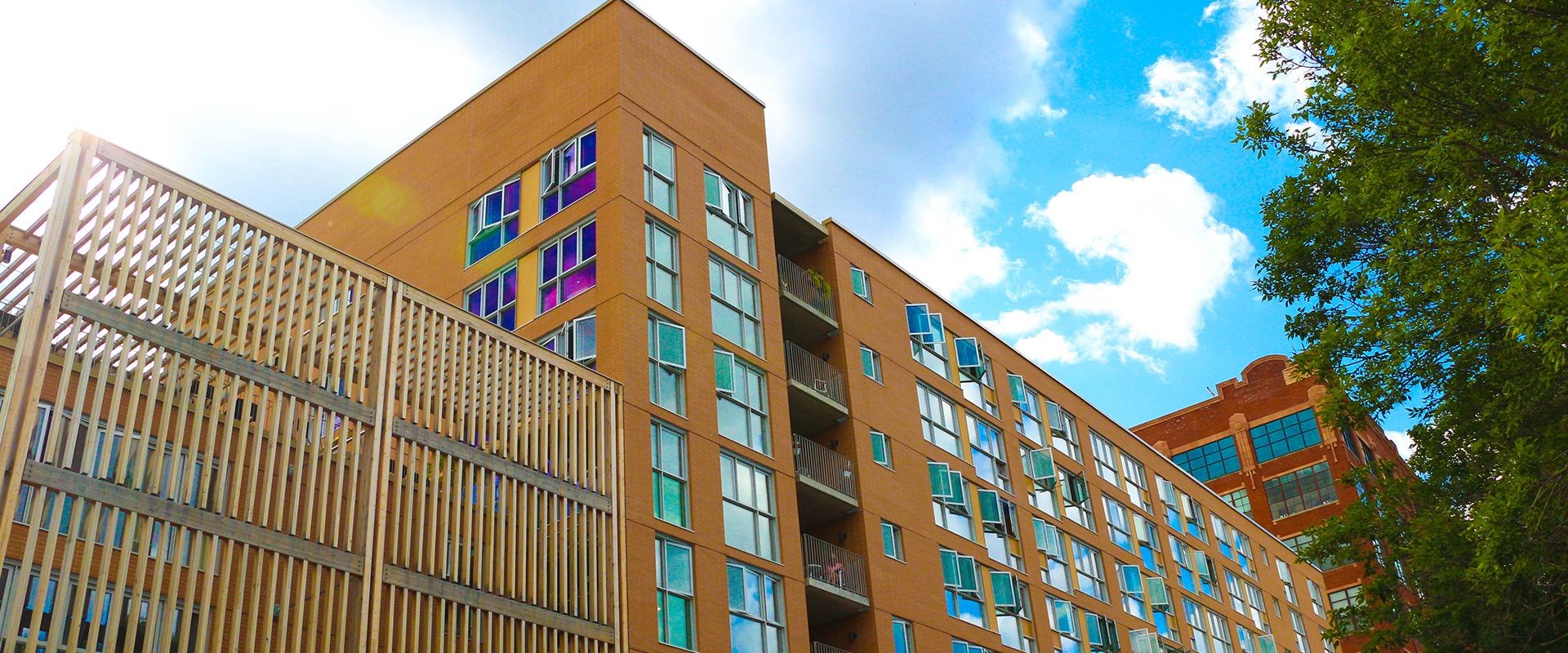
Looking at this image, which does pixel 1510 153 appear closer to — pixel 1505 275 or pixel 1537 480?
pixel 1505 275

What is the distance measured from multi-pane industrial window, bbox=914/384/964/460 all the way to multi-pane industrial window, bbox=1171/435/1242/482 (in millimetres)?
43042

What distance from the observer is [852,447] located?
36.7m

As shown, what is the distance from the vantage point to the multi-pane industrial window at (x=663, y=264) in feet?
104

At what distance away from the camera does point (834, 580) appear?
3400cm

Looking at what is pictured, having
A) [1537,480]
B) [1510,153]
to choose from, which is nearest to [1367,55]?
[1510,153]

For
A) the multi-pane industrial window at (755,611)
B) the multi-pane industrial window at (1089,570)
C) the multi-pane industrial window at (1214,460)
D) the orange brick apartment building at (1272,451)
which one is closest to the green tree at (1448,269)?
the multi-pane industrial window at (755,611)

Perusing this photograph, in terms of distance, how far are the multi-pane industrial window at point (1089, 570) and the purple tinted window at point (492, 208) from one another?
23032mm

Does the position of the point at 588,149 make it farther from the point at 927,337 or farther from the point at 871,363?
the point at 927,337

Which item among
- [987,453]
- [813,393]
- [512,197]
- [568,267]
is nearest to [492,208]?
[512,197]

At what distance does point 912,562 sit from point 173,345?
2189cm

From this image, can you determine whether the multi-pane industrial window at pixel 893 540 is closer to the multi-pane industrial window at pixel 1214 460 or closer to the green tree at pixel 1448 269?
the green tree at pixel 1448 269

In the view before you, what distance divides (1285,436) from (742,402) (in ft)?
183

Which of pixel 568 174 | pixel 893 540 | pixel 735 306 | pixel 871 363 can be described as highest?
pixel 568 174

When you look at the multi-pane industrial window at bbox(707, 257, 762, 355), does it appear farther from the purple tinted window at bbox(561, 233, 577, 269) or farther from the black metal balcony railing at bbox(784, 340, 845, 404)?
the purple tinted window at bbox(561, 233, 577, 269)
